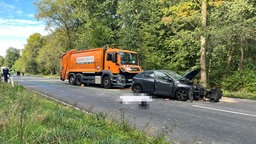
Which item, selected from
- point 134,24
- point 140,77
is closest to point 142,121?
point 140,77

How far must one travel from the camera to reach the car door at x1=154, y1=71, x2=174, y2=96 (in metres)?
12.3

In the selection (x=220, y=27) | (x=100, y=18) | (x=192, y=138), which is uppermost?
(x=100, y=18)

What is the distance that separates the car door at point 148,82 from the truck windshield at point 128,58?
519 centimetres

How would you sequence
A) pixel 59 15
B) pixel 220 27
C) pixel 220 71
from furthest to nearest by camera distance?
pixel 59 15 < pixel 220 71 < pixel 220 27

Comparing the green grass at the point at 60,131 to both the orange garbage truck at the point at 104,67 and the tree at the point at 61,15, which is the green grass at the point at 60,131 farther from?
the tree at the point at 61,15

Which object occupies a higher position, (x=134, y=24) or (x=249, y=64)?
(x=134, y=24)

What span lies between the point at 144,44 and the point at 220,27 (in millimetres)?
9183

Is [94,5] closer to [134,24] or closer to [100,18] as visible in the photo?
[100,18]

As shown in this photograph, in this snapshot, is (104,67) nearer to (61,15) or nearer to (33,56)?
(61,15)

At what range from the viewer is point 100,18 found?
107 ft

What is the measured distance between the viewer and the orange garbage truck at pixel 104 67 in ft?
60.6

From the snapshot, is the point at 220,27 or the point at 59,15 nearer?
the point at 220,27

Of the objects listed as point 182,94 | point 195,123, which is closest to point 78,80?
point 182,94

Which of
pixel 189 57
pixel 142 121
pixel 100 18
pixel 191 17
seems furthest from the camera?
pixel 100 18
